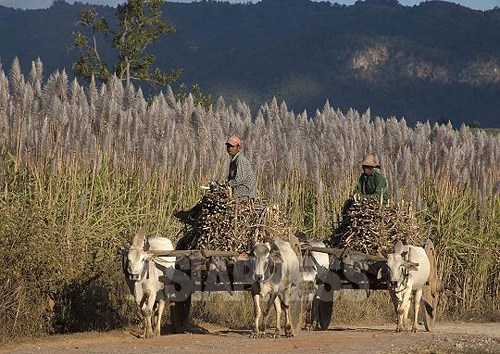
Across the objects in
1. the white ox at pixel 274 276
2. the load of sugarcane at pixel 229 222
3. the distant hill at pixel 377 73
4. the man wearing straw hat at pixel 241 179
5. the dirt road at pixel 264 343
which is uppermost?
the distant hill at pixel 377 73

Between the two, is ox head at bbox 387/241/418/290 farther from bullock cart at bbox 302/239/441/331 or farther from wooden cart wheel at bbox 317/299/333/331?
wooden cart wheel at bbox 317/299/333/331

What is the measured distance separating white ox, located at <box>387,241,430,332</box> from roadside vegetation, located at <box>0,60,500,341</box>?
1.60 metres

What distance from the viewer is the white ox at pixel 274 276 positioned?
16.2 meters

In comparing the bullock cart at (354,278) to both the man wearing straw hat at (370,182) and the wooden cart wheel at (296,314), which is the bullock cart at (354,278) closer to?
the wooden cart wheel at (296,314)

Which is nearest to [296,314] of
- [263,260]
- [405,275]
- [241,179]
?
[263,260]

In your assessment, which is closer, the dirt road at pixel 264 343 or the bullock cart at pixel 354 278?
the dirt road at pixel 264 343

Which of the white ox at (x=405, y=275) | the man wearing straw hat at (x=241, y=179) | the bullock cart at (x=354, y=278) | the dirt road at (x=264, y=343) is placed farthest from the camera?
the bullock cart at (x=354, y=278)

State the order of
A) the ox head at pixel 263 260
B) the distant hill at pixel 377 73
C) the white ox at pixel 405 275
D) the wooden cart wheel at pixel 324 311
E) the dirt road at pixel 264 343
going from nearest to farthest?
1. the dirt road at pixel 264 343
2. the ox head at pixel 263 260
3. the white ox at pixel 405 275
4. the wooden cart wheel at pixel 324 311
5. the distant hill at pixel 377 73

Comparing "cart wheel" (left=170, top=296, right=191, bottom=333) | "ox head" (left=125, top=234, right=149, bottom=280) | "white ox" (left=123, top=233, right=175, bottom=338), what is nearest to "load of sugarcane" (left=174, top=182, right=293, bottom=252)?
"white ox" (left=123, top=233, right=175, bottom=338)

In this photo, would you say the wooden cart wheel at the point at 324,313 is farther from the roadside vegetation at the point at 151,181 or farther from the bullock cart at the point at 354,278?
the roadside vegetation at the point at 151,181

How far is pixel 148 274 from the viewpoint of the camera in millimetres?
16656

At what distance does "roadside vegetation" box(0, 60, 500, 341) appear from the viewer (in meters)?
17.1

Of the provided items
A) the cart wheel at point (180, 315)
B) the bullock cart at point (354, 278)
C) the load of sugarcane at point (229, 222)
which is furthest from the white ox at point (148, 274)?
the bullock cart at point (354, 278)

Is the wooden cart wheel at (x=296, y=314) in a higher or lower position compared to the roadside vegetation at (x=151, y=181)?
lower
